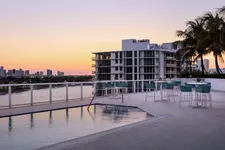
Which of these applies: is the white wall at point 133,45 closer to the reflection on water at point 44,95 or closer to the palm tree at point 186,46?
the palm tree at point 186,46

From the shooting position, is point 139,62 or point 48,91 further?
point 139,62

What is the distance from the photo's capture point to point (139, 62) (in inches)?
2231

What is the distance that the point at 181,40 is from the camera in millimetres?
23625

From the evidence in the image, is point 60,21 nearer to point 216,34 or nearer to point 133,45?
point 216,34

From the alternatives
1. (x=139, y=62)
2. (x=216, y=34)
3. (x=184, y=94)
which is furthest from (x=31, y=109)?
(x=139, y=62)

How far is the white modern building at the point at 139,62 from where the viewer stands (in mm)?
55156

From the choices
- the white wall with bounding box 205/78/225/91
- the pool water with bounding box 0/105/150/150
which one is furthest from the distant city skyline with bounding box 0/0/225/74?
the pool water with bounding box 0/105/150/150

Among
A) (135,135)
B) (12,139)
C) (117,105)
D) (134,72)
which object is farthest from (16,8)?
(134,72)

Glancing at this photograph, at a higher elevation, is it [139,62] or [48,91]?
[139,62]

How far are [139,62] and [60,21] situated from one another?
4301 cm

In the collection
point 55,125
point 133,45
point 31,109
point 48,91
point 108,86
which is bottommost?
point 55,125

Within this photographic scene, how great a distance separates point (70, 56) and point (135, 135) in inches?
626

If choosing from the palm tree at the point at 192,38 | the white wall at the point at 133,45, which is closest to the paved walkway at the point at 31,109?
the palm tree at the point at 192,38

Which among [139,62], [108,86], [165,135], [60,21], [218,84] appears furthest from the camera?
[139,62]
